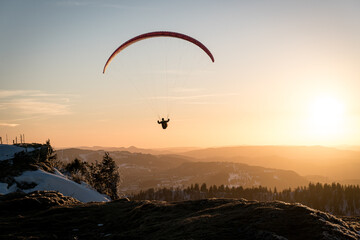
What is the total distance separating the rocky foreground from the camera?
63.0 ft

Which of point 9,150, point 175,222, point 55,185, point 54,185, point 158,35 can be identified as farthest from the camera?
point 9,150

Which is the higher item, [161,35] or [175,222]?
[161,35]

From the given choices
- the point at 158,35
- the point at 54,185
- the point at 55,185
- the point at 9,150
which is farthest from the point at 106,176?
the point at 158,35

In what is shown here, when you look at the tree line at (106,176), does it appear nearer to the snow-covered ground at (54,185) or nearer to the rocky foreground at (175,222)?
the snow-covered ground at (54,185)

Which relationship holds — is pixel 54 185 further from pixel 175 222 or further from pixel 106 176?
pixel 175 222

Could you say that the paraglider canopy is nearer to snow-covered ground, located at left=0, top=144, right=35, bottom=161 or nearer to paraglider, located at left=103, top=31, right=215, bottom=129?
paraglider, located at left=103, top=31, right=215, bottom=129

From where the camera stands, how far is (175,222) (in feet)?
87.7

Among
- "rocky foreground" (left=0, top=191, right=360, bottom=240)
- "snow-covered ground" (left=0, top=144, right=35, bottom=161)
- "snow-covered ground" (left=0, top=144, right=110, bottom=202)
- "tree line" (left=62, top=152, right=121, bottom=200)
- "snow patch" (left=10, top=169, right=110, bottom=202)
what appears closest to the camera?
"rocky foreground" (left=0, top=191, right=360, bottom=240)

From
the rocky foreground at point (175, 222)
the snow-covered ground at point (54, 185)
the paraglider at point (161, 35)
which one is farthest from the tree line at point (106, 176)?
the paraglider at point (161, 35)

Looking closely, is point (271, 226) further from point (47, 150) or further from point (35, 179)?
point (47, 150)

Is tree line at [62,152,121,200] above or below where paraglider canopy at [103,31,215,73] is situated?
below

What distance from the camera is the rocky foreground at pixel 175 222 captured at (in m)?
19.2

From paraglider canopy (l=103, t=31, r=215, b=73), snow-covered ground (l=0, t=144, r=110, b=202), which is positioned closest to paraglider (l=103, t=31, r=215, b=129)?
paraglider canopy (l=103, t=31, r=215, b=73)

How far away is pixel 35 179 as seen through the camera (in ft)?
246
